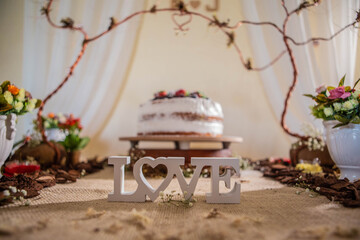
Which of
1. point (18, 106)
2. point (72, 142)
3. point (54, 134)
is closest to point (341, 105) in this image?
point (18, 106)

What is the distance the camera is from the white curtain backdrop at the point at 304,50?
1.84 m

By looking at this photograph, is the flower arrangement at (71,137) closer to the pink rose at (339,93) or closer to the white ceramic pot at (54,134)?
the white ceramic pot at (54,134)

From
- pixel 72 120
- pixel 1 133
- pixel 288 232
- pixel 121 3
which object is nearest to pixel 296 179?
pixel 288 232

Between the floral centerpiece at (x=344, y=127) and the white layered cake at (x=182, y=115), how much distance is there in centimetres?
92

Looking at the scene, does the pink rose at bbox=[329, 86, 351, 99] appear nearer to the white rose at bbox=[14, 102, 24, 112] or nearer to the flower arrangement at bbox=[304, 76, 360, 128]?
Answer: the flower arrangement at bbox=[304, 76, 360, 128]

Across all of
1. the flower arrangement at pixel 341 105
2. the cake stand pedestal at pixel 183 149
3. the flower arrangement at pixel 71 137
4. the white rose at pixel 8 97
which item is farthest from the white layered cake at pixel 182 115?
the white rose at pixel 8 97

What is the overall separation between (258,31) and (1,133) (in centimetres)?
250

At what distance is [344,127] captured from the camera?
4.43ft

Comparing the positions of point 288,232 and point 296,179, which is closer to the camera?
point 288,232

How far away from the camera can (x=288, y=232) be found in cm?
73

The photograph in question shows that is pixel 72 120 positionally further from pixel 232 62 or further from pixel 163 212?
pixel 232 62

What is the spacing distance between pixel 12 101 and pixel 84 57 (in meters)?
1.62

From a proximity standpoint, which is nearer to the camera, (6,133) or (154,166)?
(154,166)

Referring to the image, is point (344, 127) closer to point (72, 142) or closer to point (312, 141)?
point (312, 141)
